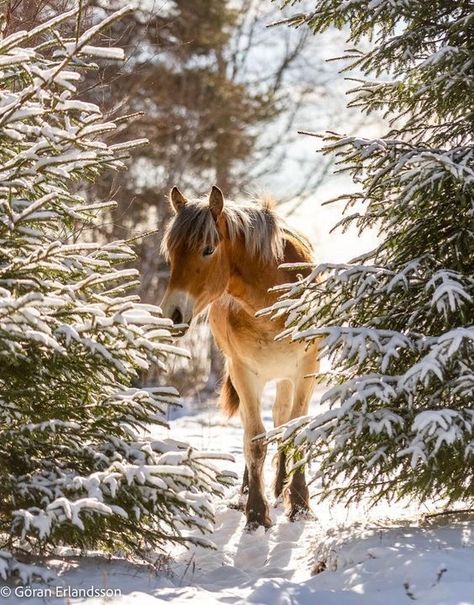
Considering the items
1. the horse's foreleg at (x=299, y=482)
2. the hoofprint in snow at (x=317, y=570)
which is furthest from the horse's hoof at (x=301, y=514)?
the hoofprint in snow at (x=317, y=570)

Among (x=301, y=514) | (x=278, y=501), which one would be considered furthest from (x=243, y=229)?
(x=278, y=501)

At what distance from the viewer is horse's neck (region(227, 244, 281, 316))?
21.7ft

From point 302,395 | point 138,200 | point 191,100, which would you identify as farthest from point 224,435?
point 191,100

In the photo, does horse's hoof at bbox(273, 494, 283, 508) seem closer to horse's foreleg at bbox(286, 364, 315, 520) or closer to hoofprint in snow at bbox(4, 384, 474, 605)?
horse's foreleg at bbox(286, 364, 315, 520)

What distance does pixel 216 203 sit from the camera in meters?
6.22

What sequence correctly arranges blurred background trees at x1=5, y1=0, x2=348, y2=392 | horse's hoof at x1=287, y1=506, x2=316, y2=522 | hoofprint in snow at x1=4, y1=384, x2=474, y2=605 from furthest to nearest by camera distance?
blurred background trees at x1=5, y1=0, x2=348, y2=392
horse's hoof at x1=287, y1=506, x2=316, y2=522
hoofprint in snow at x1=4, y1=384, x2=474, y2=605

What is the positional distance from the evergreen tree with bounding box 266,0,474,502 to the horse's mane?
1138 mm

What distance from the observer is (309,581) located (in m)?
4.57

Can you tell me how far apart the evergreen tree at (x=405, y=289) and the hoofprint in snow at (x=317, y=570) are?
10.9 inches

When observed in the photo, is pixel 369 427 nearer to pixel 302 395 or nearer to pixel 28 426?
pixel 28 426

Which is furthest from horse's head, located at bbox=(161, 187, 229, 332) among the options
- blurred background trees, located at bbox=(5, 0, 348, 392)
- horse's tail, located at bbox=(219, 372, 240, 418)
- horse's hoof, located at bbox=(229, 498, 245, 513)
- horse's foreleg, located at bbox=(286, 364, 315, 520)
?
blurred background trees, located at bbox=(5, 0, 348, 392)

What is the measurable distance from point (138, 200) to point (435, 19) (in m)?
11.8

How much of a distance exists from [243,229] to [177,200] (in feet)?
A: 1.81

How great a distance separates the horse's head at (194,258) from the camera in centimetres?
580
